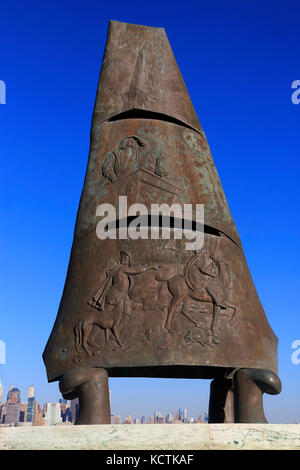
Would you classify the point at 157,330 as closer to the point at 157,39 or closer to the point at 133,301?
the point at 133,301

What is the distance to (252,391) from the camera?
17.2 ft

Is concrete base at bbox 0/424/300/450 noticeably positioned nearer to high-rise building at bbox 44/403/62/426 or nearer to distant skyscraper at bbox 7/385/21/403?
high-rise building at bbox 44/403/62/426

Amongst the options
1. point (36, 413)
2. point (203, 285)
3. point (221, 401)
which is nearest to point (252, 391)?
point (203, 285)

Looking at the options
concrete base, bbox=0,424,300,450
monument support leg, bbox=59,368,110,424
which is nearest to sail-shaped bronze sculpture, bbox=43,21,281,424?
monument support leg, bbox=59,368,110,424

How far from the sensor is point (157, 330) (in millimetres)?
5461

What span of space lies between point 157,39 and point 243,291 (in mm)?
3773

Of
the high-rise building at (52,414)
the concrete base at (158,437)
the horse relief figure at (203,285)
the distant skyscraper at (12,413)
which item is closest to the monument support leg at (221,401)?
the horse relief figure at (203,285)

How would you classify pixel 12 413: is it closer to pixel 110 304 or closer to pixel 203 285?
pixel 110 304

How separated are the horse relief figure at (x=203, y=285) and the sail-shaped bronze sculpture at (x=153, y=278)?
0.04 feet

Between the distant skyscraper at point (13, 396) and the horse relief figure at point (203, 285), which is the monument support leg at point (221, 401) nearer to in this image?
the horse relief figure at point (203, 285)

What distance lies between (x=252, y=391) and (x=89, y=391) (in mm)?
1644

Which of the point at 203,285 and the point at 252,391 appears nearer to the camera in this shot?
the point at 252,391

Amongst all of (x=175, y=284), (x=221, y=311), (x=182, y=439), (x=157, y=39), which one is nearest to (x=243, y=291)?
(x=221, y=311)
